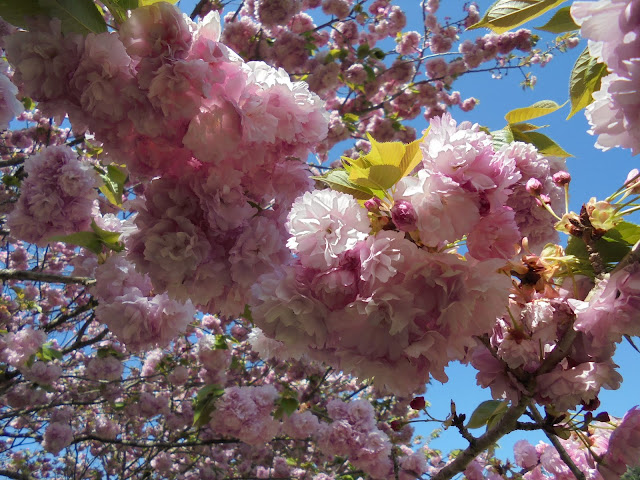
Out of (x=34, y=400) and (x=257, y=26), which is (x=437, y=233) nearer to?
(x=257, y=26)

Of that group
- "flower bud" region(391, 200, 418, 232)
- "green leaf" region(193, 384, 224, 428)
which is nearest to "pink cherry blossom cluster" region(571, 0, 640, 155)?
"flower bud" region(391, 200, 418, 232)

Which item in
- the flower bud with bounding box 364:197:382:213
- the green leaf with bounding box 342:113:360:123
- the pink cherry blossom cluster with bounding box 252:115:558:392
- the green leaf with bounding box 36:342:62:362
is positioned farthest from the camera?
the green leaf with bounding box 342:113:360:123

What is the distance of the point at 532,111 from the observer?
1.25 meters

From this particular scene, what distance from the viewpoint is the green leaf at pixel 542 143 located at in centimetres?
126

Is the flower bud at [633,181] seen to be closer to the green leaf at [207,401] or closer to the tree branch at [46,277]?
the tree branch at [46,277]

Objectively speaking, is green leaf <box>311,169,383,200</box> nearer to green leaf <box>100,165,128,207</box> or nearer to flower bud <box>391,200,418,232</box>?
flower bud <box>391,200,418,232</box>

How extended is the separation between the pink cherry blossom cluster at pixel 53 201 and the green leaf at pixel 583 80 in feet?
5.63

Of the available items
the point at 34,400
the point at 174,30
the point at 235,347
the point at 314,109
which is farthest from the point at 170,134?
the point at 235,347

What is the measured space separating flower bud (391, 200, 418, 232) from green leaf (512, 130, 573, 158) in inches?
26.8

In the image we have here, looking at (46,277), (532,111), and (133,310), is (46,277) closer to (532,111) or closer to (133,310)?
(133,310)

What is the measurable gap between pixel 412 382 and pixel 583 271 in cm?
51

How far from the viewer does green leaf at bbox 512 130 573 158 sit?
1258 mm

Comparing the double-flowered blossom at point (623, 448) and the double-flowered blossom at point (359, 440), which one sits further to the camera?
the double-flowered blossom at point (359, 440)

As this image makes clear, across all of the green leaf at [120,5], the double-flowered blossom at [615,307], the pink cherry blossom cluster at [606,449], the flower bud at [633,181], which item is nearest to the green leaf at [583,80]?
the flower bud at [633,181]
